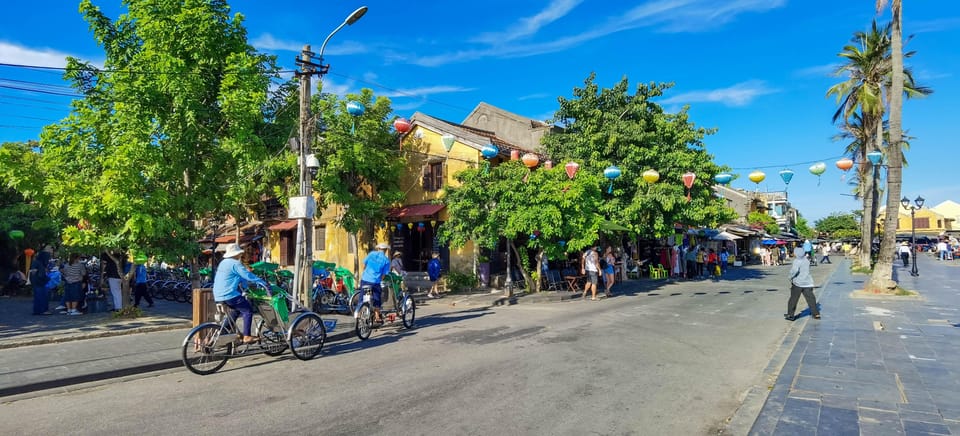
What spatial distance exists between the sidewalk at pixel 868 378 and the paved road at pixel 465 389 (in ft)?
1.49

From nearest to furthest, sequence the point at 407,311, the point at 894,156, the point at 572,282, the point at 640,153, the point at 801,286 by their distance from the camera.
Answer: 1. the point at 407,311
2. the point at 801,286
3. the point at 894,156
4. the point at 572,282
5. the point at 640,153

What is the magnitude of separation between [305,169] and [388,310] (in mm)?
3499

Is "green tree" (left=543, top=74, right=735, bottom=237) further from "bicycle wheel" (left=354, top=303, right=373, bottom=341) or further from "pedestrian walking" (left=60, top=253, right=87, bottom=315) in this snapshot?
"pedestrian walking" (left=60, top=253, right=87, bottom=315)

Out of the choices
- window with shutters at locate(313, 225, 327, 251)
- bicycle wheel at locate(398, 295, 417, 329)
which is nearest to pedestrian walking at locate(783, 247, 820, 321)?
bicycle wheel at locate(398, 295, 417, 329)

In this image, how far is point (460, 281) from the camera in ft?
63.6

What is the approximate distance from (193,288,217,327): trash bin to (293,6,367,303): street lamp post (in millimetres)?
2272

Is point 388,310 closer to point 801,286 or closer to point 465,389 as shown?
point 465,389

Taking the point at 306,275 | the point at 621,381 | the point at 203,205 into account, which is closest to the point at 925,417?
the point at 621,381

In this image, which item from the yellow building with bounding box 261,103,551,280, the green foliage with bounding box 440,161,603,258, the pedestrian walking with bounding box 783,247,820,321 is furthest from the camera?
the yellow building with bounding box 261,103,551,280

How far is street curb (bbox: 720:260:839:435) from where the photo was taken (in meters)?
4.92

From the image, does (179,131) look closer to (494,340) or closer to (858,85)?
(494,340)

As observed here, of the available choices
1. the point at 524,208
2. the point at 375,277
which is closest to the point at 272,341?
the point at 375,277

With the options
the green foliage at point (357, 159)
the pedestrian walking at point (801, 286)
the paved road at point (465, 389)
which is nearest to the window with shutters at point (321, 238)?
the green foliage at point (357, 159)

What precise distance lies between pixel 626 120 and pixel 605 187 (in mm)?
3328
